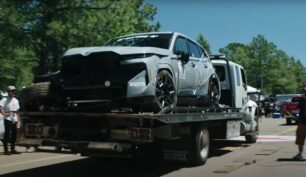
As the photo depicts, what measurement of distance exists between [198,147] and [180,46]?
206cm

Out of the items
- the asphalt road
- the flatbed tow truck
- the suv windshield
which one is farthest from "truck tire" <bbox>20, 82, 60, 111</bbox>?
the suv windshield

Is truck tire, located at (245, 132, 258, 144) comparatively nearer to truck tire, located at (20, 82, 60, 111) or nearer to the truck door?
the truck door

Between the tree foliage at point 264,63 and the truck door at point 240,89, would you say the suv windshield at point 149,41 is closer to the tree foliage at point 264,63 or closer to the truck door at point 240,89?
the truck door at point 240,89

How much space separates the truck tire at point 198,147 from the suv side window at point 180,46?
1639 mm

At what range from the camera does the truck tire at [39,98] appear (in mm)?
9508

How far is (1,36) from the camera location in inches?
1072

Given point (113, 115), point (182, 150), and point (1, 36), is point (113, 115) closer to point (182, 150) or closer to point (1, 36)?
point (182, 150)

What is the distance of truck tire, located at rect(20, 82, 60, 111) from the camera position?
9.51m

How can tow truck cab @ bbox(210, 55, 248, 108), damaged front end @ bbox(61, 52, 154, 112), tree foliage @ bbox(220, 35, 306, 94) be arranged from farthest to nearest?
tree foliage @ bbox(220, 35, 306, 94), tow truck cab @ bbox(210, 55, 248, 108), damaged front end @ bbox(61, 52, 154, 112)

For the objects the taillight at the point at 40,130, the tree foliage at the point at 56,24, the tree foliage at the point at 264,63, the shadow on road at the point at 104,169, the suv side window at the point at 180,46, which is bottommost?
the shadow on road at the point at 104,169

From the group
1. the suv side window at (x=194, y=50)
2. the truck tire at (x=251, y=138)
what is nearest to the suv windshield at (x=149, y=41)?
the suv side window at (x=194, y=50)

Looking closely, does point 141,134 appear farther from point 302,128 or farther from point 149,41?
point 302,128

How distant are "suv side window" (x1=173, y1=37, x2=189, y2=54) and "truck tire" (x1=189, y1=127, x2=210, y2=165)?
1639 millimetres

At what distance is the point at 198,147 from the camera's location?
1130 cm
